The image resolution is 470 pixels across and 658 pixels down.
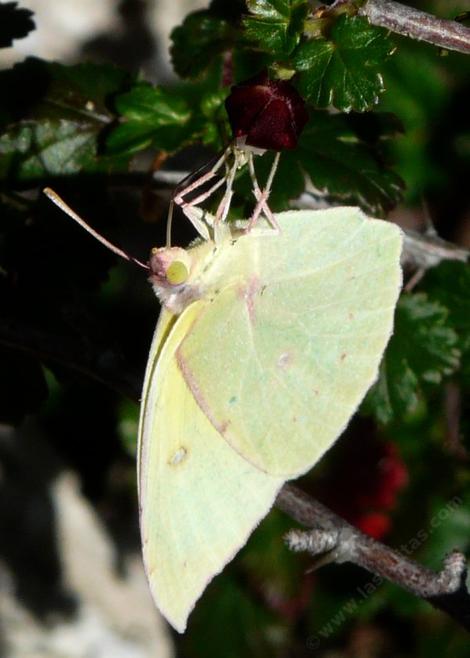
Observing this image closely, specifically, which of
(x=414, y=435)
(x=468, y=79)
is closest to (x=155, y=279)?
(x=414, y=435)

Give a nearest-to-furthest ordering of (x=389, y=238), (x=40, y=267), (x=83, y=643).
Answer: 1. (x=389, y=238)
2. (x=40, y=267)
3. (x=83, y=643)

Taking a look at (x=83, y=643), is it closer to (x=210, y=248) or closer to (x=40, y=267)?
(x=40, y=267)

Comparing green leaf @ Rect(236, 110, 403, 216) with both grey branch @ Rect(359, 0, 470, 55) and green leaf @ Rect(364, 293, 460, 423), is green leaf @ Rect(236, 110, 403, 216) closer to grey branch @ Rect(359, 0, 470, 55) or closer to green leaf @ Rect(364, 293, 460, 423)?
green leaf @ Rect(364, 293, 460, 423)

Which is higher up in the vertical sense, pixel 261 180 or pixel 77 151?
pixel 261 180

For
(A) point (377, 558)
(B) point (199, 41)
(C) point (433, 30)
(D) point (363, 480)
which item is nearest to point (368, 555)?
(A) point (377, 558)

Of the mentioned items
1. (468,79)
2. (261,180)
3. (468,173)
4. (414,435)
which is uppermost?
(261,180)

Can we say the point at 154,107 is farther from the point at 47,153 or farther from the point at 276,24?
the point at 276,24
